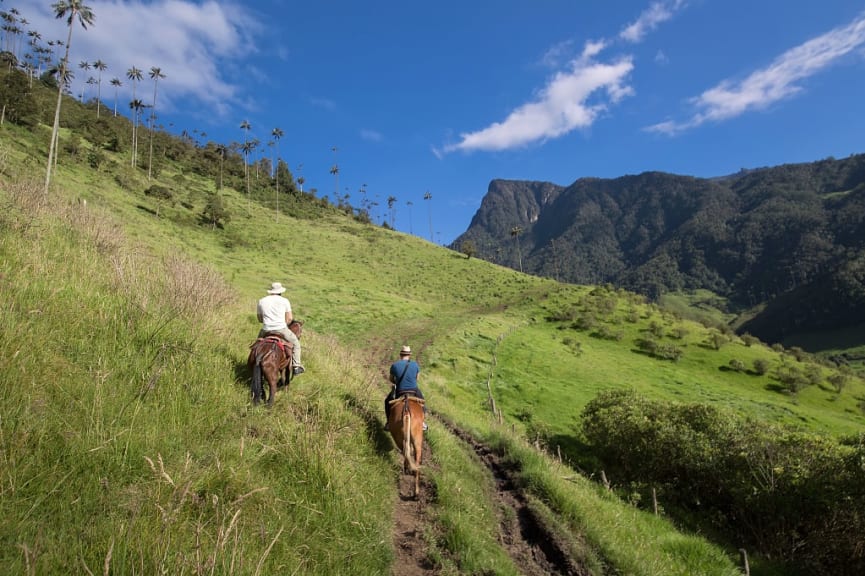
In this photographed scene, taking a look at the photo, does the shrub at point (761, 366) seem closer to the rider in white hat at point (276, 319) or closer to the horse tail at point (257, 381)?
the rider in white hat at point (276, 319)

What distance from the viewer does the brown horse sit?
24.3 ft

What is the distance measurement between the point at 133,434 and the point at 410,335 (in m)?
29.6

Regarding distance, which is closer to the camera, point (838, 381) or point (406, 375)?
point (406, 375)

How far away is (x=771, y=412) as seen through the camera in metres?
37.6

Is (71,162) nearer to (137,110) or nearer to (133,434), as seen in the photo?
(137,110)

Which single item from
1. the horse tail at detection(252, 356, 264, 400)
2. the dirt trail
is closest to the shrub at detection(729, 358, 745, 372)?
the dirt trail

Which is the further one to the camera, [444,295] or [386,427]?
[444,295]

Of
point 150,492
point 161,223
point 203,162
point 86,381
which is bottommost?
point 150,492

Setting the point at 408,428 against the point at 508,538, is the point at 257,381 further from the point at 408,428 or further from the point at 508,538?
the point at 508,538

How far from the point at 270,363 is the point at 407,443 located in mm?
2770

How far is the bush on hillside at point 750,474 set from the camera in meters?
12.8

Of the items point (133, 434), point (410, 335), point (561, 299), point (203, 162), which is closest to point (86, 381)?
point (133, 434)

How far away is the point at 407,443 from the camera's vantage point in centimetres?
741

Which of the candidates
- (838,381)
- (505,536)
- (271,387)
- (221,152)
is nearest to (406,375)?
(271,387)
